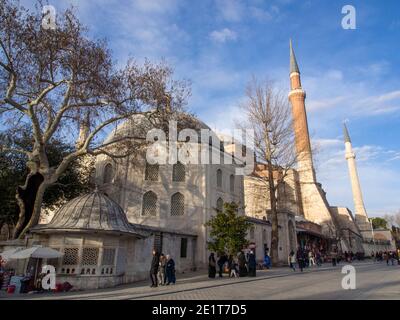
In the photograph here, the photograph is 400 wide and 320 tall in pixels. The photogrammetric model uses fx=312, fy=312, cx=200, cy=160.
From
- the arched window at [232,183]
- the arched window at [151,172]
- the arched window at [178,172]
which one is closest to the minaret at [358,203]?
the arched window at [232,183]

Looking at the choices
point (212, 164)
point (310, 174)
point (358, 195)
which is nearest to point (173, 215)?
point (212, 164)

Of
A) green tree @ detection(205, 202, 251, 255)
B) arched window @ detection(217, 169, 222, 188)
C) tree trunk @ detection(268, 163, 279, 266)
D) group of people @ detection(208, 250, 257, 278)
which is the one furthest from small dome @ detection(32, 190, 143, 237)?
arched window @ detection(217, 169, 222, 188)

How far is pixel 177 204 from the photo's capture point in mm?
23406

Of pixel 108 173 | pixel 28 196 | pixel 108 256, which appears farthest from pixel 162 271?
pixel 108 173

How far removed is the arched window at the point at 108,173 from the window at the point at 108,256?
40.0 feet

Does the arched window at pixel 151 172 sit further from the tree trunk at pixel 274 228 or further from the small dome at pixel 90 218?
the small dome at pixel 90 218

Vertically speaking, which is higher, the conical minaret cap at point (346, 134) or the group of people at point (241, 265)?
the conical minaret cap at point (346, 134)

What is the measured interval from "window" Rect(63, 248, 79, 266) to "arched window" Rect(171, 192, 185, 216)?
10.9m

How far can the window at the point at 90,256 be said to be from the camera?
41.2 feet

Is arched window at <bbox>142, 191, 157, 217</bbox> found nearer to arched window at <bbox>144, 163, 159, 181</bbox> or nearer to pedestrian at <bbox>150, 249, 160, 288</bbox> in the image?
arched window at <bbox>144, 163, 159, 181</bbox>

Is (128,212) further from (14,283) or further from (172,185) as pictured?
(14,283)

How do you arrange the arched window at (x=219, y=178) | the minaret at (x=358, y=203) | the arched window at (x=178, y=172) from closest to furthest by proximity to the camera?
the arched window at (x=178, y=172)
the arched window at (x=219, y=178)
the minaret at (x=358, y=203)

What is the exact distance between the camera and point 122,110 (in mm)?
17578

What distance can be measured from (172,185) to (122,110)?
26.0ft
